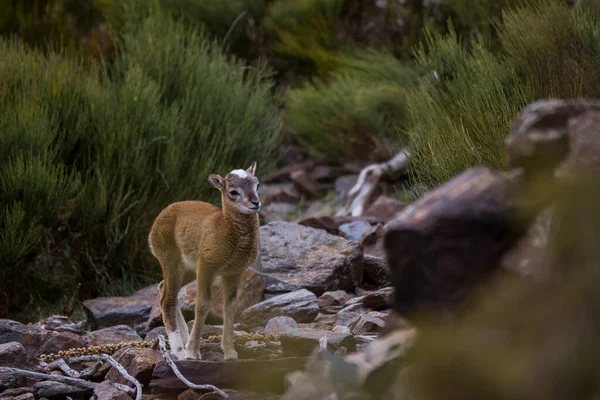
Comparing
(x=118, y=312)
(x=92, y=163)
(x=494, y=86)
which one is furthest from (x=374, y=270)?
(x=92, y=163)

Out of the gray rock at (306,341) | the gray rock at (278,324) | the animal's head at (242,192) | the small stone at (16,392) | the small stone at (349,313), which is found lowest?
the small stone at (16,392)

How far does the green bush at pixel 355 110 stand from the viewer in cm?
1297

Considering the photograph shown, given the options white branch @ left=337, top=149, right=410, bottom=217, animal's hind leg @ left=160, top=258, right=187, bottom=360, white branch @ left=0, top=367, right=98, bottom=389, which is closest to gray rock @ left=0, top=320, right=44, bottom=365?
white branch @ left=0, top=367, right=98, bottom=389

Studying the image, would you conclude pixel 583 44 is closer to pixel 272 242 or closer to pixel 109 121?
pixel 272 242

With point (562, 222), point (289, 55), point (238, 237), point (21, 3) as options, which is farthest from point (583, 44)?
point (21, 3)

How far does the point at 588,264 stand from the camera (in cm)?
214

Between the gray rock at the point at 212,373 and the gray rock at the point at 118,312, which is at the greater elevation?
the gray rock at the point at 212,373

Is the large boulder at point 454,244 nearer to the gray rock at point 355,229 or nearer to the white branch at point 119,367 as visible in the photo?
the white branch at point 119,367

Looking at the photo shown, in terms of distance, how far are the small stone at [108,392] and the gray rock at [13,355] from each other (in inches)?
26.4

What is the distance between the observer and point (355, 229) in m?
9.56

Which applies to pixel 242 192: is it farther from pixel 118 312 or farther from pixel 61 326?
pixel 118 312

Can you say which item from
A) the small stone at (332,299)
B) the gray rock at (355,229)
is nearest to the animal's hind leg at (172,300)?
the small stone at (332,299)

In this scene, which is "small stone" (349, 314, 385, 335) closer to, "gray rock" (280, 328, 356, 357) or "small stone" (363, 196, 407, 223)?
"gray rock" (280, 328, 356, 357)

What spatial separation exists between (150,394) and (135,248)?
461 centimetres
